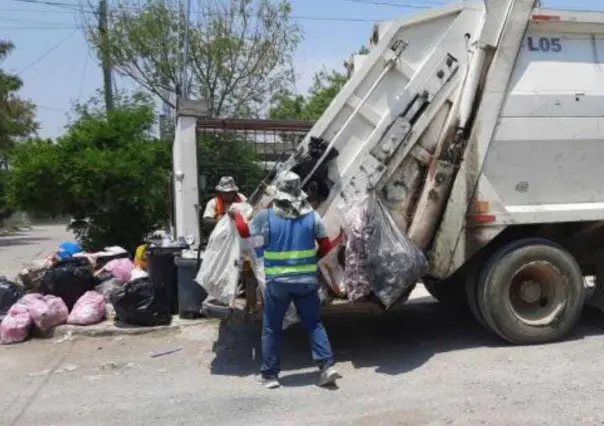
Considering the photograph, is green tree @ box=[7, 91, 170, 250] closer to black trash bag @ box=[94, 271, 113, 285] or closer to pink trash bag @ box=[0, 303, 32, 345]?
black trash bag @ box=[94, 271, 113, 285]

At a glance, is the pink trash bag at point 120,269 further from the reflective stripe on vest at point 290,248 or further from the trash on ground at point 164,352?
the reflective stripe on vest at point 290,248

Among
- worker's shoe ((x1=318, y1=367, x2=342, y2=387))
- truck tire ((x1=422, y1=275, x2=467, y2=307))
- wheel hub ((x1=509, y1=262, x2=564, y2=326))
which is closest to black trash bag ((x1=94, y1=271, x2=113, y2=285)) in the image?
truck tire ((x1=422, y1=275, x2=467, y2=307))

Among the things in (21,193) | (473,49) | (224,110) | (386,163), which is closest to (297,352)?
(386,163)

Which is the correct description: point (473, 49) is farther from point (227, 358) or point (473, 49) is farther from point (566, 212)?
point (227, 358)

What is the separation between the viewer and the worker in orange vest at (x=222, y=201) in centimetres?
692

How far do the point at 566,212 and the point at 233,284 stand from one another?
2757mm

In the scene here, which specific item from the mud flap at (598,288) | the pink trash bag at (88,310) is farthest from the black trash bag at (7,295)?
the mud flap at (598,288)

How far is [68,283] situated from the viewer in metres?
7.36

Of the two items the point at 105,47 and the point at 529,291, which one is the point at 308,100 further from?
the point at 529,291

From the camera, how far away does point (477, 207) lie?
18.6ft

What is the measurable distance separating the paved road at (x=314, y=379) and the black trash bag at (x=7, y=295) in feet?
2.63

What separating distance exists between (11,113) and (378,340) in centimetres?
2874

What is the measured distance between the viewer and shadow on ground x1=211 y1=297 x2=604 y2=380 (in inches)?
221

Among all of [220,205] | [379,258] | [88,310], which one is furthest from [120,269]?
[379,258]
